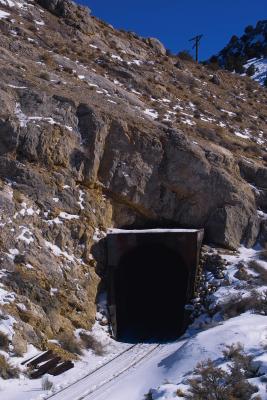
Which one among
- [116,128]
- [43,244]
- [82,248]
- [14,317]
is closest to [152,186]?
[116,128]

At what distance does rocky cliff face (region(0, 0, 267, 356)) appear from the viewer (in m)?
18.8

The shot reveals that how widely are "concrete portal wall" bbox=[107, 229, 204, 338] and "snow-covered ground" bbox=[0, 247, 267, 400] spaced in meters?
2.77

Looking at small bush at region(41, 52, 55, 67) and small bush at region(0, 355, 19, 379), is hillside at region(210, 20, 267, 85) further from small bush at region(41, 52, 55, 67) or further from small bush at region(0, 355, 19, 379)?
small bush at region(0, 355, 19, 379)

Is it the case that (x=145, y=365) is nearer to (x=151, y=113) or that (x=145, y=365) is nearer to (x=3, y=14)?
(x=151, y=113)

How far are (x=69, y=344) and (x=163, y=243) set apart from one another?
6.55 meters

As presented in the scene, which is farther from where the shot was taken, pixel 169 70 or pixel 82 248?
pixel 169 70

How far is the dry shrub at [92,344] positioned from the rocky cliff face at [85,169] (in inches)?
20.3

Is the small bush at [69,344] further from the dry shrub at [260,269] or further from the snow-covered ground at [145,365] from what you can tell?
the dry shrub at [260,269]

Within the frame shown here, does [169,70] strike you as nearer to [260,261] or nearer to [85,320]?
[260,261]

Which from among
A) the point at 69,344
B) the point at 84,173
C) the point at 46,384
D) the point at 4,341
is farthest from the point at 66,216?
the point at 46,384

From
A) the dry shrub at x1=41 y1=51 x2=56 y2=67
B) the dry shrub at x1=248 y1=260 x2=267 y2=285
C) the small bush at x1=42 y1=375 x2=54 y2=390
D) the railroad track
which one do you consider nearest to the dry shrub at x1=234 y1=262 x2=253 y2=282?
the dry shrub at x1=248 y1=260 x2=267 y2=285

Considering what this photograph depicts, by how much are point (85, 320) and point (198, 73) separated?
2985cm

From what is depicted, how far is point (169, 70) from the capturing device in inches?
1574

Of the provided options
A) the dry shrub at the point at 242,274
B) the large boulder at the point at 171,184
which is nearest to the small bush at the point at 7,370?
the large boulder at the point at 171,184
